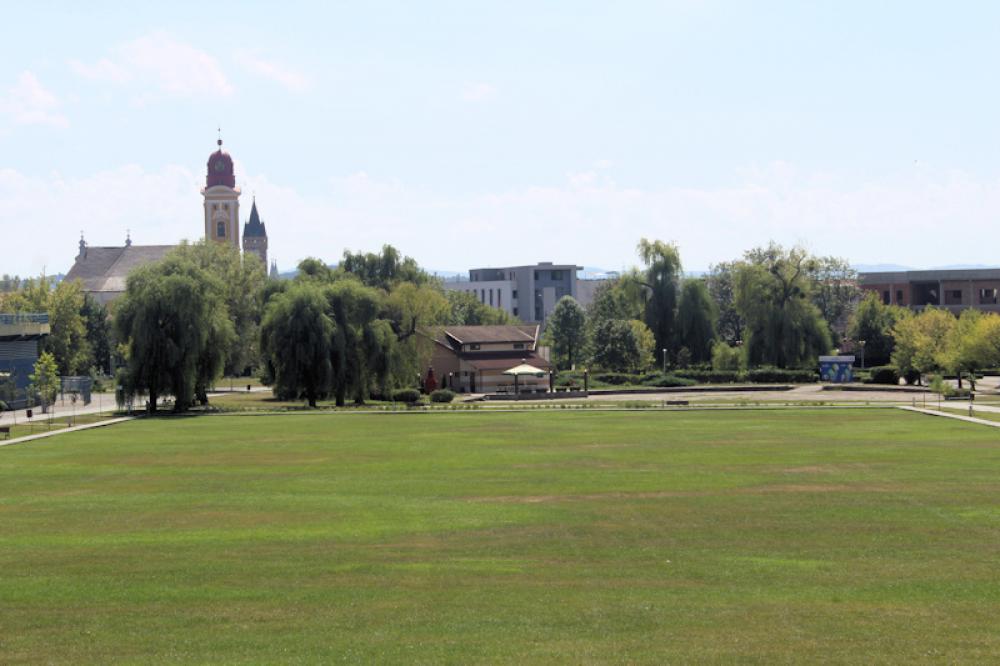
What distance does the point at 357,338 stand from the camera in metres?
81.3

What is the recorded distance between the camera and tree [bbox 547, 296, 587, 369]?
5546 inches

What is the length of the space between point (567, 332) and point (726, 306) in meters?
23.3

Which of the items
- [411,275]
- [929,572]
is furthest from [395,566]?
[411,275]

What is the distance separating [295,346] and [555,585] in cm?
5877

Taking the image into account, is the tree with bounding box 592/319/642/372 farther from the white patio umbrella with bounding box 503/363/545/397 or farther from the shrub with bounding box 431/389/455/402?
the shrub with bounding box 431/389/455/402

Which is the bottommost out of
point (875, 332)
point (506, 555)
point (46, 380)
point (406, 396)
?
point (506, 555)

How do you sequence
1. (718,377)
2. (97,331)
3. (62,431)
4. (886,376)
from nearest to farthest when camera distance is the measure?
(62,431) → (886,376) → (718,377) → (97,331)

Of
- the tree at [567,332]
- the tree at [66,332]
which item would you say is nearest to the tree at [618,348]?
the tree at [567,332]

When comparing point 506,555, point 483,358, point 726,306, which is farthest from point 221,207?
point 506,555

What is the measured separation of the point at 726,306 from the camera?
152 metres

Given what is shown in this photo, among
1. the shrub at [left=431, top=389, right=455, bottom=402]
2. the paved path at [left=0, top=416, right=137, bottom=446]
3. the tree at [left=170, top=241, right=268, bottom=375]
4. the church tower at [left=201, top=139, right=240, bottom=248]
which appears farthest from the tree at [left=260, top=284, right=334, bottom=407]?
the church tower at [left=201, top=139, right=240, bottom=248]

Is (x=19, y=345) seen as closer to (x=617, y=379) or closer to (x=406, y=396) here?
(x=406, y=396)

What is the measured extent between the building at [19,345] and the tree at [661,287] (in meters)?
55.8

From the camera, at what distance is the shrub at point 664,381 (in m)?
104
